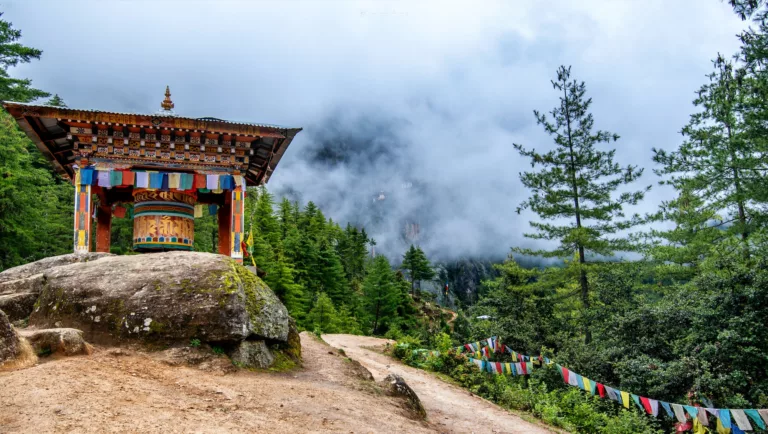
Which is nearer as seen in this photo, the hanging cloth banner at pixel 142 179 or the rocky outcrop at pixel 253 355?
the rocky outcrop at pixel 253 355

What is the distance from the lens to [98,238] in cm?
1736

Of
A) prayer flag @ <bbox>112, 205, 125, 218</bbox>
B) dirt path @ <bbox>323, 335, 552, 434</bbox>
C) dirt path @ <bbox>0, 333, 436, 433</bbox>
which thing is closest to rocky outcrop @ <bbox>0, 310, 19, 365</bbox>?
dirt path @ <bbox>0, 333, 436, 433</bbox>

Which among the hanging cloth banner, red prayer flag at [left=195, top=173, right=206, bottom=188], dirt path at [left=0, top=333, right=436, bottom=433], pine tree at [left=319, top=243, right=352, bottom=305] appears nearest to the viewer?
dirt path at [left=0, top=333, right=436, bottom=433]

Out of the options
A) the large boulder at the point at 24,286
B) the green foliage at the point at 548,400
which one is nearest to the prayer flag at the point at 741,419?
the green foliage at the point at 548,400

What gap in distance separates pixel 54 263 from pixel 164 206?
11.5 feet

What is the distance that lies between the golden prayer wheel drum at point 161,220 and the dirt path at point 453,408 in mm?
7316

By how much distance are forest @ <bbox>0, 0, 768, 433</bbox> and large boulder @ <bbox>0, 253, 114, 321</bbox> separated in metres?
11.0

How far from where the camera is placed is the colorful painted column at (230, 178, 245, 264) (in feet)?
47.9

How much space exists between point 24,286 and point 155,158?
5.45 m

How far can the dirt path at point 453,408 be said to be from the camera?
10.8 metres

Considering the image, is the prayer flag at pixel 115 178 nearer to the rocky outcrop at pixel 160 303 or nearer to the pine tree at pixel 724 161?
the rocky outcrop at pixel 160 303

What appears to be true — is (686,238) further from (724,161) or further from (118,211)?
(118,211)

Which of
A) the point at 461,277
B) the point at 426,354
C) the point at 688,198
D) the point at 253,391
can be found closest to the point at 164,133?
the point at 253,391

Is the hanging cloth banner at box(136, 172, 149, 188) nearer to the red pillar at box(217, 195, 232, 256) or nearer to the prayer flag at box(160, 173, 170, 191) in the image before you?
the prayer flag at box(160, 173, 170, 191)
